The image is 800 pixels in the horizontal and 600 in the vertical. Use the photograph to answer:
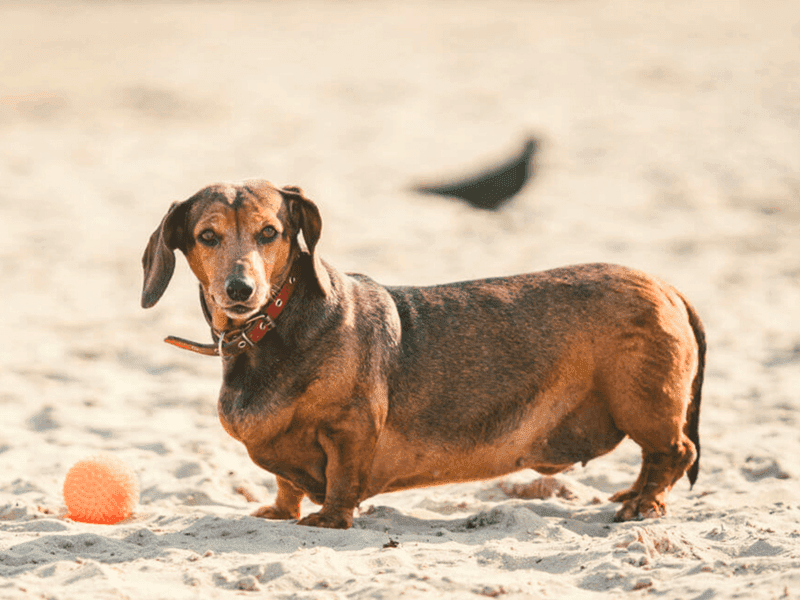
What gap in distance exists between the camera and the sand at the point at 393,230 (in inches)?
168

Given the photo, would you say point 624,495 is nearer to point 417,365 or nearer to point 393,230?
point 417,365

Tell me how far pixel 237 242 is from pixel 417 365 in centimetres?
112

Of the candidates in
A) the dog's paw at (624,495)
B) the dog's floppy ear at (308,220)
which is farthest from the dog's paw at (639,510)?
the dog's floppy ear at (308,220)

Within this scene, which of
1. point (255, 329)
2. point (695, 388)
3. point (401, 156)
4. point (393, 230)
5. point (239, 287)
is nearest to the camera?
point (239, 287)

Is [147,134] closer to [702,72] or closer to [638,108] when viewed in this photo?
[638,108]

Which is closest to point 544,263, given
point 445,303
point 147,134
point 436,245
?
point 436,245

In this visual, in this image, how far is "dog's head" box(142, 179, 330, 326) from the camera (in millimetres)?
4516

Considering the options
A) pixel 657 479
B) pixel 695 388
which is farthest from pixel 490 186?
pixel 657 479

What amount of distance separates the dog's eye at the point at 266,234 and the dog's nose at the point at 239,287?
0.31 m

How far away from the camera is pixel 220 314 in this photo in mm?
4863

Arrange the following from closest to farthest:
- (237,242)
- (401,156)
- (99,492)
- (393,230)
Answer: (237,242) < (99,492) < (393,230) < (401,156)

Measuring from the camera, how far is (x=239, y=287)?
4.42 m

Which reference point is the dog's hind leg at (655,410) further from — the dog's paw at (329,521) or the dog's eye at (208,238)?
the dog's eye at (208,238)

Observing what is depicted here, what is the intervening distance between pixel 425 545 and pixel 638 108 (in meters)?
13.6
